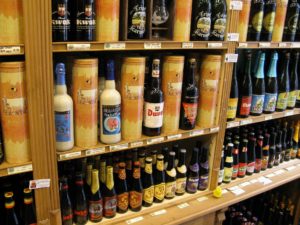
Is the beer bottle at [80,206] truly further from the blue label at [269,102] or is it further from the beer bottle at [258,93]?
the blue label at [269,102]

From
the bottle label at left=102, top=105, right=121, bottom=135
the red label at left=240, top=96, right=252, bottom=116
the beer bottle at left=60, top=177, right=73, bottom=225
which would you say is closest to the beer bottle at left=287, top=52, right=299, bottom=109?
the red label at left=240, top=96, right=252, bottom=116

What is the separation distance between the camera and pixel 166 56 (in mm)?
1325

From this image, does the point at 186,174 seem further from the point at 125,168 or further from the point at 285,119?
the point at 285,119

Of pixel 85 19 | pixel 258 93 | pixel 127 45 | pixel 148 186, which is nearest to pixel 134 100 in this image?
pixel 127 45

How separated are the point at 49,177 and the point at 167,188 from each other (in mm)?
662

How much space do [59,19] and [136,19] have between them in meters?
0.31

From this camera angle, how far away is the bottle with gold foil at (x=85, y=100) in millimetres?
1114

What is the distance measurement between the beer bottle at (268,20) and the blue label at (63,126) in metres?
1.18

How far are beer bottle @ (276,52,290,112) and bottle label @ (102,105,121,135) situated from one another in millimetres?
1155

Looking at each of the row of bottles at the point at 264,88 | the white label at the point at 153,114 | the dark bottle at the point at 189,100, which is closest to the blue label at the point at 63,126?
the white label at the point at 153,114

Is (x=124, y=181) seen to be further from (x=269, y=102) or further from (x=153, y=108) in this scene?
(x=269, y=102)

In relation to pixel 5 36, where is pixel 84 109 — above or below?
below

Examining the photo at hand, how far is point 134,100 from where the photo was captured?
1256 millimetres

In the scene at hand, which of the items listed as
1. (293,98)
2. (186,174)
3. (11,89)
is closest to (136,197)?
(186,174)
